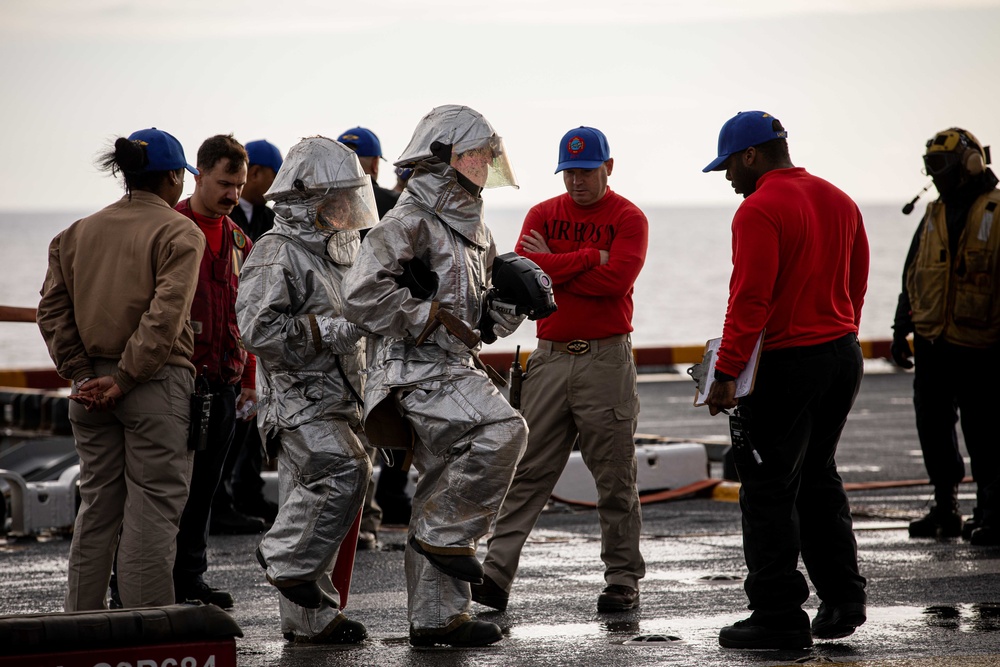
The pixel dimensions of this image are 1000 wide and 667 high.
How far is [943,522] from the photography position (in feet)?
26.3

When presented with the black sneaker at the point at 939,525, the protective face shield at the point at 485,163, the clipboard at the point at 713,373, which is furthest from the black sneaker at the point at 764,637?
the black sneaker at the point at 939,525

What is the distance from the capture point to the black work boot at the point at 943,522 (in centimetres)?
802

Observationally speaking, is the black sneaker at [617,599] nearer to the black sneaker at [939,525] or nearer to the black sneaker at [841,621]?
the black sneaker at [841,621]

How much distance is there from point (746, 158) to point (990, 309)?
2927 millimetres

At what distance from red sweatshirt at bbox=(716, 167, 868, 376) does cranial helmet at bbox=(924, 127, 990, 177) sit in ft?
8.60

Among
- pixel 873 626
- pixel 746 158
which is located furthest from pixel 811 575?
pixel 746 158

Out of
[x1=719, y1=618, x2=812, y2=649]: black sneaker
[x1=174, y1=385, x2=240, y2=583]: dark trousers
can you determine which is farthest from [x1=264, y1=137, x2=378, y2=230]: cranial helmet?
[x1=719, y1=618, x2=812, y2=649]: black sneaker

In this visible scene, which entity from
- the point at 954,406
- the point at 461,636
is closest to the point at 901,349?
the point at 954,406

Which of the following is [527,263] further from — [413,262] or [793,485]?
[793,485]

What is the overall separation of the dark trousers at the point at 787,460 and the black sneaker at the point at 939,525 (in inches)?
107

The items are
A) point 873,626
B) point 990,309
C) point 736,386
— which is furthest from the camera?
point 990,309

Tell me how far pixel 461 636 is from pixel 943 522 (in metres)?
3.73

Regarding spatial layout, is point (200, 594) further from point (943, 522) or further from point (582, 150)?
point (943, 522)

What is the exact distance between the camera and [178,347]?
18.1 ft
